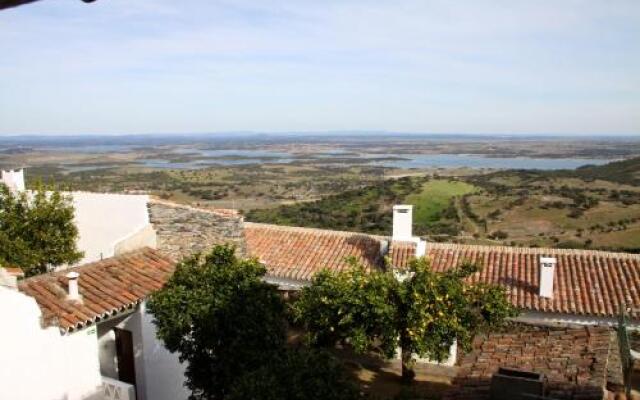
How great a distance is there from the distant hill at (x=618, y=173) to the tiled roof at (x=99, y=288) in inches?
2543

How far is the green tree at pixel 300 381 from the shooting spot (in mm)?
6355

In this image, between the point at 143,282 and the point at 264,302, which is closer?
the point at 264,302

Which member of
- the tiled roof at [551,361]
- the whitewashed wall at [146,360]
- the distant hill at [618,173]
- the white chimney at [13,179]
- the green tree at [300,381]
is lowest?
the distant hill at [618,173]

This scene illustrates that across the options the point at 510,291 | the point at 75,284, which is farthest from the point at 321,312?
the point at 510,291

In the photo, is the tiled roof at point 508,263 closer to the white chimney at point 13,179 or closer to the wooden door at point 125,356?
the wooden door at point 125,356

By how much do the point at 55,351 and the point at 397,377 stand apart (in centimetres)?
938

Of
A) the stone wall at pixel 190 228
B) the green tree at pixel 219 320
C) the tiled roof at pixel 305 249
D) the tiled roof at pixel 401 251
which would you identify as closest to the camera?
the green tree at pixel 219 320

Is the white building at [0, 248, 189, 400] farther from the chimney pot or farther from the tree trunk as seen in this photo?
the chimney pot

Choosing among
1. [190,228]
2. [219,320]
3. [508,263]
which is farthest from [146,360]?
[508,263]

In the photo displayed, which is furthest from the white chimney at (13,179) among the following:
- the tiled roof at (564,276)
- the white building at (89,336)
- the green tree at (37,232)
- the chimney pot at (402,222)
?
the tiled roof at (564,276)

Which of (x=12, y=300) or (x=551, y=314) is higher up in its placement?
(x=12, y=300)

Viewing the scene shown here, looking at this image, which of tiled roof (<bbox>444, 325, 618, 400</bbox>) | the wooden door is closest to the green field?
tiled roof (<bbox>444, 325, 618, 400</bbox>)

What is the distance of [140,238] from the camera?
1488 centimetres

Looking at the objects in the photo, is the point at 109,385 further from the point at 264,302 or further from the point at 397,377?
the point at 397,377
